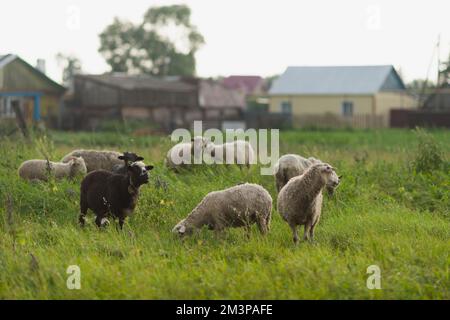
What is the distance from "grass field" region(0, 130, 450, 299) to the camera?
6.94 metres

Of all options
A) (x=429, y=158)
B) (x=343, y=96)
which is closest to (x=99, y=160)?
(x=429, y=158)

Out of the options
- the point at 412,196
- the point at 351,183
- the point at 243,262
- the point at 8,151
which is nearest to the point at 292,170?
the point at 351,183

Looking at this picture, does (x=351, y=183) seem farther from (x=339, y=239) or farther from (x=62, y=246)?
(x=62, y=246)

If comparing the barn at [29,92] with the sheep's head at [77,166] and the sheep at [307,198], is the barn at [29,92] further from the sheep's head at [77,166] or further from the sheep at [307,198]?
the sheep at [307,198]

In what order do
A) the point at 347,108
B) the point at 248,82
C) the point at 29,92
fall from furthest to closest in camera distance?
the point at 248,82 < the point at 347,108 < the point at 29,92

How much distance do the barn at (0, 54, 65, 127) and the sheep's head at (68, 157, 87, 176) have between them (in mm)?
19649

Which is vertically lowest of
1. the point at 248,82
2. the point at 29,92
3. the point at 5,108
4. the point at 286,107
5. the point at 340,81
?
the point at 286,107

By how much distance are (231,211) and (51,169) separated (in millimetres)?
4379

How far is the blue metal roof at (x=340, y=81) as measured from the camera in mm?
39156

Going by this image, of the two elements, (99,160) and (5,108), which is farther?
(5,108)

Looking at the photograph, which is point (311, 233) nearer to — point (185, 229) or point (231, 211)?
point (231, 211)

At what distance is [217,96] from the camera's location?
47375 millimetres

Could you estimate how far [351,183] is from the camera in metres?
12.2

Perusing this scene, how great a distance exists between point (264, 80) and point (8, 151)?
7770cm
